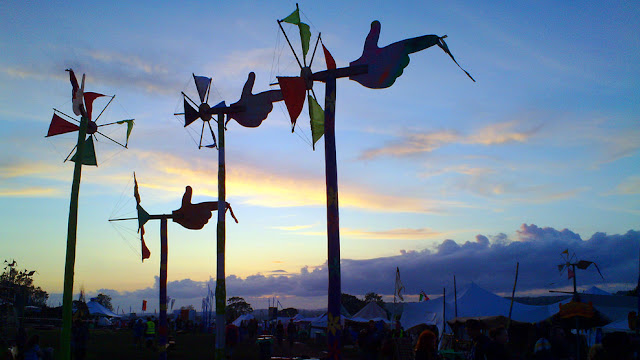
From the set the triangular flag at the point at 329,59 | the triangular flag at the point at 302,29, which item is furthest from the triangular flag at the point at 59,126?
the triangular flag at the point at 329,59

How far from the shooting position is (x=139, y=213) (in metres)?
17.8

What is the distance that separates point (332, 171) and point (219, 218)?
435 cm

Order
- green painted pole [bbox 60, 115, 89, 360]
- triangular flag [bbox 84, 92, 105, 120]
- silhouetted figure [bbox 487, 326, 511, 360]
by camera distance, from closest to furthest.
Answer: silhouetted figure [bbox 487, 326, 511, 360] → green painted pole [bbox 60, 115, 89, 360] → triangular flag [bbox 84, 92, 105, 120]

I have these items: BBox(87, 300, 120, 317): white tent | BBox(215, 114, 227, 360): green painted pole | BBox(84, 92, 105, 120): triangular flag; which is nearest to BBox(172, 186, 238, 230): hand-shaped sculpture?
BBox(84, 92, 105, 120): triangular flag

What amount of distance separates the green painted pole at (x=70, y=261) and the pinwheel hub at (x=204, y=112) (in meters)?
3.15

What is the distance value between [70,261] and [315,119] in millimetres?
6999

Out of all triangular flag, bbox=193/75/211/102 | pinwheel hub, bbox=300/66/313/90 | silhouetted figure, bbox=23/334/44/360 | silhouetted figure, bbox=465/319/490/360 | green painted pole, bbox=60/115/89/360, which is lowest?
silhouetted figure, bbox=23/334/44/360

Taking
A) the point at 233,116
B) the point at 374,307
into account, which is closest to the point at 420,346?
the point at 233,116

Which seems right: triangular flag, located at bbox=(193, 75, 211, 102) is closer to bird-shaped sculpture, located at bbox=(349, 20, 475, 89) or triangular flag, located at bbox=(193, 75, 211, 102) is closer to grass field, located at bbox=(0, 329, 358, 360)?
bird-shaped sculpture, located at bbox=(349, 20, 475, 89)

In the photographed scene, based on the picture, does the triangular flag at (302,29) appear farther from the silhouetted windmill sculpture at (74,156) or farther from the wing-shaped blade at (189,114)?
the silhouetted windmill sculpture at (74,156)

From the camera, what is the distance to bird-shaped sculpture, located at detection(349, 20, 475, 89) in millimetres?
9695

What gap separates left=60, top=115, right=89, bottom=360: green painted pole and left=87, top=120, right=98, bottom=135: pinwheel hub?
3.31 feet

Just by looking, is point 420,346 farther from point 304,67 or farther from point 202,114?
point 202,114

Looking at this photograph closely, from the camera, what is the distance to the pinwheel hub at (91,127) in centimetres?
1422
